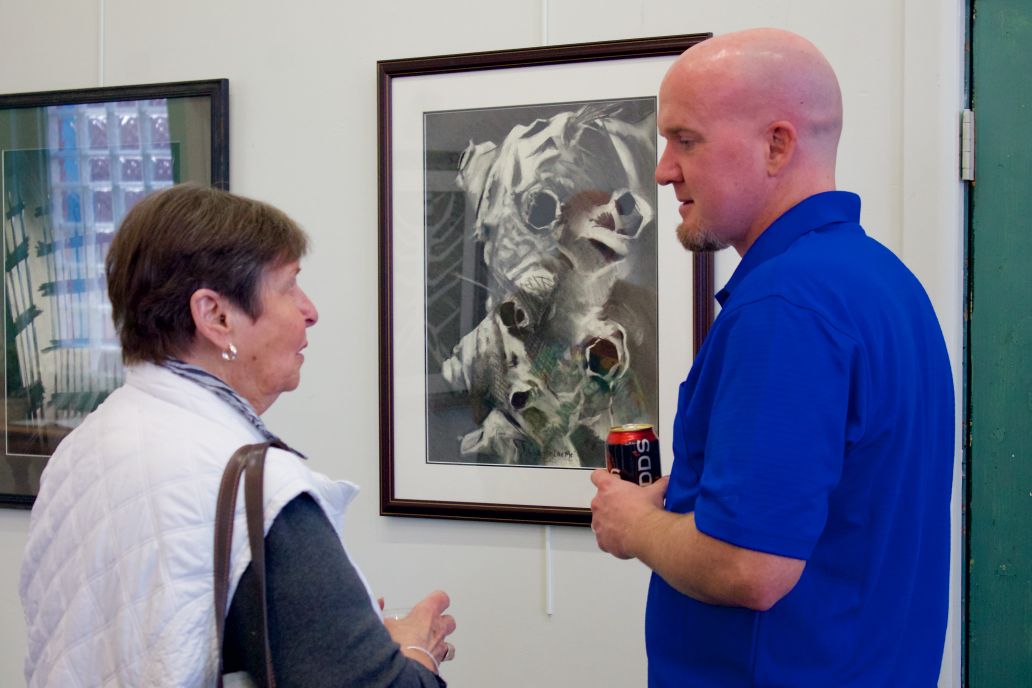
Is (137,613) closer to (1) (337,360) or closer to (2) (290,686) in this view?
(2) (290,686)

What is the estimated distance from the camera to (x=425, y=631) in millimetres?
1322

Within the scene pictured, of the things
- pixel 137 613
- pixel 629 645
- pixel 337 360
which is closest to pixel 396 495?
pixel 337 360

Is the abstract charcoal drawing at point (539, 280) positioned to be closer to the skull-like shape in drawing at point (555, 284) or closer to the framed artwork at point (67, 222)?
the skull-like shape in drawing at point (555, 284)

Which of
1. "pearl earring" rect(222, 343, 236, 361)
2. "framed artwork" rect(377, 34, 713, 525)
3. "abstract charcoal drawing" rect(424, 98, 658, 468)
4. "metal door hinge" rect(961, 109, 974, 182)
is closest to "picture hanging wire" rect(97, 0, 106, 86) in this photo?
"framed artwork" rect(377, 34, 713, 525)

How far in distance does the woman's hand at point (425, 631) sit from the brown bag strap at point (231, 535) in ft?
0.83

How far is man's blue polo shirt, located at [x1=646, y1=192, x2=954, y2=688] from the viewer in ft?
3.38

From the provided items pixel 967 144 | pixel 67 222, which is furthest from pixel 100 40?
pixel 967 144

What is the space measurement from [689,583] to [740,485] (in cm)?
14

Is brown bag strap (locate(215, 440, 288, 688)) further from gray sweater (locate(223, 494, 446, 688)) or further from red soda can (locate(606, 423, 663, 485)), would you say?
red soda can (locate(606, 423, 663, 485))

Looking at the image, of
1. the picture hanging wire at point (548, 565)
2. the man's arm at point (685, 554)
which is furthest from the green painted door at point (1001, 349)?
the man's arm at point (685, 554)

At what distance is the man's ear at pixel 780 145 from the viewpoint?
120cm

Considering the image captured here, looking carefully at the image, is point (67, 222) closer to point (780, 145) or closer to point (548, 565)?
point (548, 565)

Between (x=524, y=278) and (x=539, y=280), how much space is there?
34 millimetres

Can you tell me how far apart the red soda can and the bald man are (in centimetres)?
3
